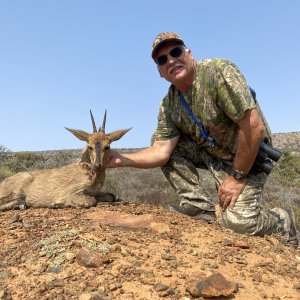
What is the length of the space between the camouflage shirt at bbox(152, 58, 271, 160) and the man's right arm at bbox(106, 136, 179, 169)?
11 cm

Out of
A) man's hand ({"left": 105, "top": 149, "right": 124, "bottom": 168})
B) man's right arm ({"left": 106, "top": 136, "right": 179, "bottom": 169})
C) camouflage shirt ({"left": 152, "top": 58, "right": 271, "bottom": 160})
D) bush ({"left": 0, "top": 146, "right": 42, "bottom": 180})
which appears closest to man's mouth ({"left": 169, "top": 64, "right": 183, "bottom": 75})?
camouflage shirt ({"left": 152, "top": 58, "right": 271, "bottom": 160})

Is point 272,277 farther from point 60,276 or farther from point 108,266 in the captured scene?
point 60,276

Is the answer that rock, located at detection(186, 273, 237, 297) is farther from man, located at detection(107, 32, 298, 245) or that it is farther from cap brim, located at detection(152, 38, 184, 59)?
cap brim, located at detection(152, 38, 184, 59)

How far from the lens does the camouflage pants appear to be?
18.0 ft

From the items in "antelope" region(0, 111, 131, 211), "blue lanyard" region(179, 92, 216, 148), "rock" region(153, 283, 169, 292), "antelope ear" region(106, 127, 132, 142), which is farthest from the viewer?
"antelope" region(0, 111, 131, 211)

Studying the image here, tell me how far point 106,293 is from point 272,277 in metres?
1.64

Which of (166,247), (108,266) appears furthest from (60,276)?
(166,247)

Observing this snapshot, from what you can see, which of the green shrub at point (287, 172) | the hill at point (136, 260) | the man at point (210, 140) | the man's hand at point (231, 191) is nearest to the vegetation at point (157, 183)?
the green shrub at point (287, 172)

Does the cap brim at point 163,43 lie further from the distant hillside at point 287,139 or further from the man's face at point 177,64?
the distant hillside at point 287,139

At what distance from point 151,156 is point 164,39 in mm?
1840

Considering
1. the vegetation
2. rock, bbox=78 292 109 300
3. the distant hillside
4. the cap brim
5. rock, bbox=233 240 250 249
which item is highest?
the distant hillside

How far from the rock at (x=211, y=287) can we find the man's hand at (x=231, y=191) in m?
2.12

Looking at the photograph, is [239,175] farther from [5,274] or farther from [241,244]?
[5,274]

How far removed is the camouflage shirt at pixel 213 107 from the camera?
541 cm
